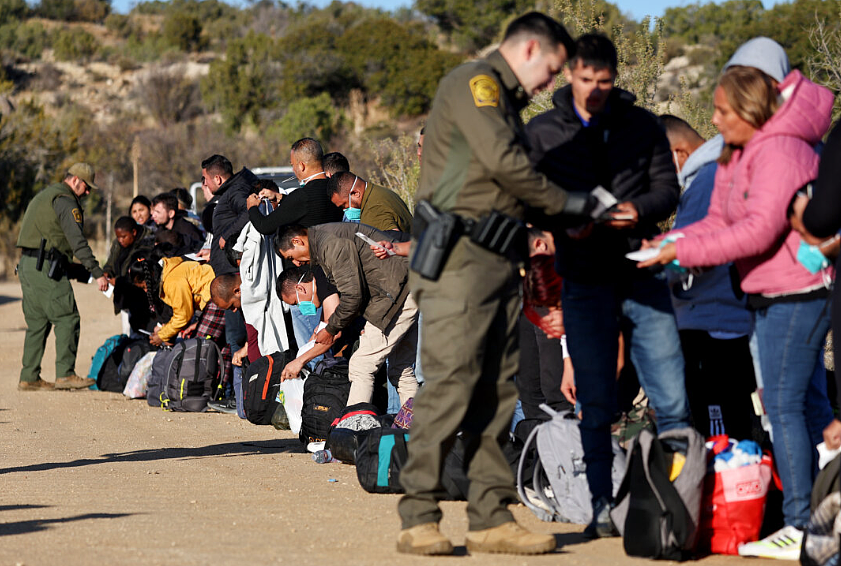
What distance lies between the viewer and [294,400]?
863 centimetres

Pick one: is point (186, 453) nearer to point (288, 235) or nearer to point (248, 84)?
point (288, 235)

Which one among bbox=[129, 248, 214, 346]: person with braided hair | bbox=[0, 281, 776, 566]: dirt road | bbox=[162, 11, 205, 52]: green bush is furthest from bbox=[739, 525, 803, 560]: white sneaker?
bbox=[162, 11, 205, 52]: green bush

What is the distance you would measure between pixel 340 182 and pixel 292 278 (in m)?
0.85

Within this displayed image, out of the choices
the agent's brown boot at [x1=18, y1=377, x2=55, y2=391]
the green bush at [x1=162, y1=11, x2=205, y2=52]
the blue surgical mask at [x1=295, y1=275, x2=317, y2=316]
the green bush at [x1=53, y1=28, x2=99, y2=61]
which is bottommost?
the agent's brown boot at [x1=18, y1=377, x2=55, y2=391]

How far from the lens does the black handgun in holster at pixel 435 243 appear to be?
444cm

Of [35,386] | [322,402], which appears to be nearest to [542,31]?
[322,402]

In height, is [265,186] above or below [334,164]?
below

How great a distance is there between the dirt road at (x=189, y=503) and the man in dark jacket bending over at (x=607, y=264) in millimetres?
628

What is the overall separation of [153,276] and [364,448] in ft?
18.0

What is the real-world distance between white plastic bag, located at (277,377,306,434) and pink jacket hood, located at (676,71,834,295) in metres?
4.59

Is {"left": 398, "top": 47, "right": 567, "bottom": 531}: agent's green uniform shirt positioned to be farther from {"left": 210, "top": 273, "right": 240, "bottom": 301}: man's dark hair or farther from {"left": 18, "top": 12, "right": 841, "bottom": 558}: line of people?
{"left": 210, "top": 273, "right": 240, "bottom": 301}: man's dark hair

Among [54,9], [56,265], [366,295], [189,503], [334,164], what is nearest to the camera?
[189,503]

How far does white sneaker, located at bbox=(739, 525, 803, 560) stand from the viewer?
4.45 meters

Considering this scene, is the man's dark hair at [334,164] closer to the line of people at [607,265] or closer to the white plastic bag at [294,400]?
the white plastic bag at [294,400]
